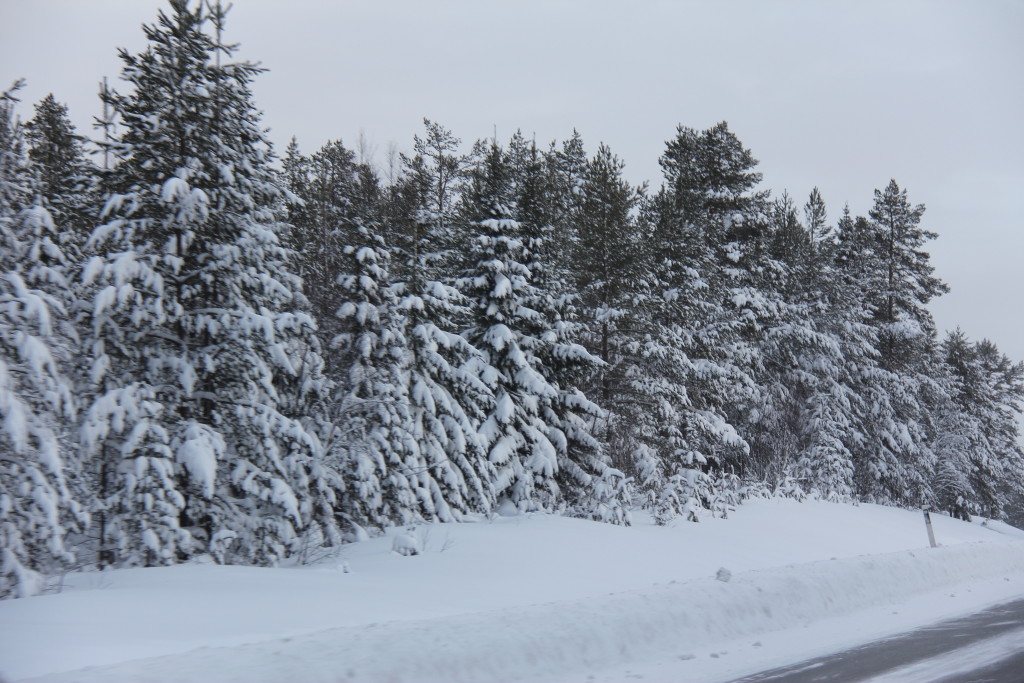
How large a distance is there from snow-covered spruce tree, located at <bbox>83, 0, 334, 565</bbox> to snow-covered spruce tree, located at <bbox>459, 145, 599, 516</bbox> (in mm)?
4972

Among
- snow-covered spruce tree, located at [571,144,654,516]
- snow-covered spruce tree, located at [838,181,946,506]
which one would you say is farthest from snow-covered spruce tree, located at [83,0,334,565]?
snow-covered spruce tree, located at [838,181,946,506]

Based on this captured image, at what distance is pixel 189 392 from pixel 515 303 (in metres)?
8.46

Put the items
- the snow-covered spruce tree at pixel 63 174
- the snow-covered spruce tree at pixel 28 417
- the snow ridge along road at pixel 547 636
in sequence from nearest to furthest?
the snow ridge along road at pixel 547 636, the snow-covered spruce tree at pixel 28 417, the snow-covered spruce tree at pixel 63 174

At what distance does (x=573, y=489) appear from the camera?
59.5 feet

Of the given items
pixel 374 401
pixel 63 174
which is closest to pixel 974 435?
pixel 374 401

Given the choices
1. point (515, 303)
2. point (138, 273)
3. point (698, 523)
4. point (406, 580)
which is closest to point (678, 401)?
point (698, 523)

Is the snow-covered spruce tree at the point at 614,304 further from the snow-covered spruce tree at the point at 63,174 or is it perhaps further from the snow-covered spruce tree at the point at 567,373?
the snow-covered spruce tree at the point at 63,174

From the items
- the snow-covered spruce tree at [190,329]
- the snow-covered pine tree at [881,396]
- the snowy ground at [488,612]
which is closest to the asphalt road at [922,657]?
the snowy ground at [488,612]

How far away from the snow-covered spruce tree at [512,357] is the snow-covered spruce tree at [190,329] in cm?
497

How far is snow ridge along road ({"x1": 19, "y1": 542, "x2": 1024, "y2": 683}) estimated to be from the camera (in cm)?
559

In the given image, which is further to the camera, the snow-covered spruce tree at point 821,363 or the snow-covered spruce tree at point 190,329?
the snow-covered spruce tree at point 821,363

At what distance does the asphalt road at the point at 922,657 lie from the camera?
6527 mm

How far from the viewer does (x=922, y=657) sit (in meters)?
7.28

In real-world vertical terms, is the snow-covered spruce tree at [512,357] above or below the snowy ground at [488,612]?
above
